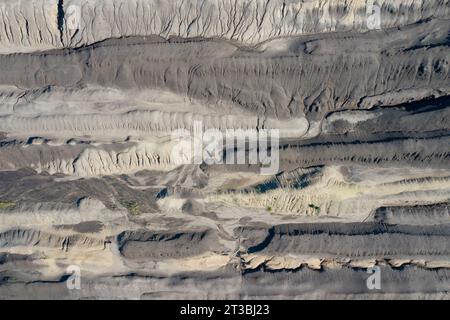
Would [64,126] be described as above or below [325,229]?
above

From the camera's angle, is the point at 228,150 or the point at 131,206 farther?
the point at 131,206

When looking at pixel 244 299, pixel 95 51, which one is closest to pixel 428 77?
pixel 244 299

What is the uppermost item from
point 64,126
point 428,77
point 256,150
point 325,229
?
point 428,77

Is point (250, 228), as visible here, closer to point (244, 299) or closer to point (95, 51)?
point (244, 299)

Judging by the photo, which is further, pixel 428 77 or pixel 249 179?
pixel 249 179

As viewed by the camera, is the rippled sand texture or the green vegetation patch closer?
the rippled sand texture

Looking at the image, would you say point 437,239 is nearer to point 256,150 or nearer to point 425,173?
point 425,173

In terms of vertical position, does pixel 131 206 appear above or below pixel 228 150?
below

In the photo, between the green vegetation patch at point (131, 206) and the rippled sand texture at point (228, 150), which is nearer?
the rippled sand texture at point (228, 150)
